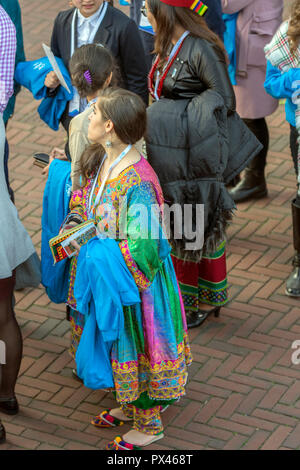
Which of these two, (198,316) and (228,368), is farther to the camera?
(198,316)

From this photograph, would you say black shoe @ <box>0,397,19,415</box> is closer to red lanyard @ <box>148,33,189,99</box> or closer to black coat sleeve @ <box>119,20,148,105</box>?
red lanyard @ <box>148,33,189,99</box>

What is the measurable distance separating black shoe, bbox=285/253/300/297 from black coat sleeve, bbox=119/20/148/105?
155cm

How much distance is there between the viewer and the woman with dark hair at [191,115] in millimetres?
5051

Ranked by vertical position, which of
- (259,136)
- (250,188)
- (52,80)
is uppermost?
(52,80)

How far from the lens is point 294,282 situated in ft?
19.5

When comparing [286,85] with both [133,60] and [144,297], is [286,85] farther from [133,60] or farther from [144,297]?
[144,297]

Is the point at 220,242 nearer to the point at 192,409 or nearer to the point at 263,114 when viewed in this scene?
the point at 192,409

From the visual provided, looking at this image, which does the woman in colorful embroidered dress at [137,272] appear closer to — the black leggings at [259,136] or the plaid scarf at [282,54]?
the plaid scarf at [282,54]

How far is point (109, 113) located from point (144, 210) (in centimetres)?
50

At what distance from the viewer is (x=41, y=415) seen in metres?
5.04

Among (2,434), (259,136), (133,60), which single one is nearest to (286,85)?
(133,60)

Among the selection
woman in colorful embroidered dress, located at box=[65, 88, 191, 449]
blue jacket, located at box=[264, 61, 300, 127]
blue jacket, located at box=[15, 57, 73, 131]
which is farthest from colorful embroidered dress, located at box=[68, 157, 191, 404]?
blue jacket, located at box=[264, 61, 300, 127]

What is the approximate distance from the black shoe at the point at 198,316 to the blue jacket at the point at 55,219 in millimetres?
1013

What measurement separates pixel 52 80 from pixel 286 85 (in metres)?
1.48
